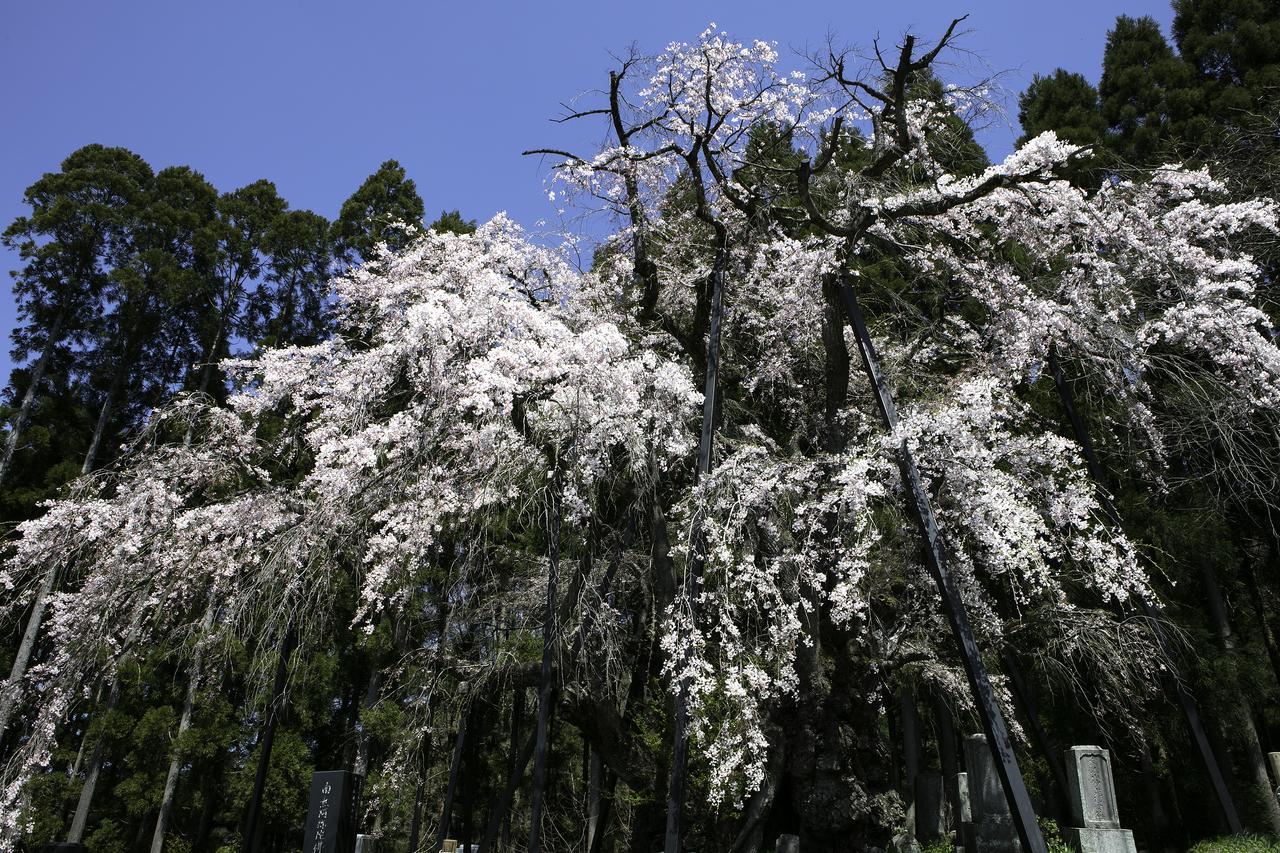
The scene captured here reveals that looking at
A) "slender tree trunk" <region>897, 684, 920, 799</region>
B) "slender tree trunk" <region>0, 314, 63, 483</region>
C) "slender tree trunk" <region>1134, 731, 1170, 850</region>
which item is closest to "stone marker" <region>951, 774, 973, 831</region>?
"slender tree trunk" <region>897, 684, 920, 799</region>

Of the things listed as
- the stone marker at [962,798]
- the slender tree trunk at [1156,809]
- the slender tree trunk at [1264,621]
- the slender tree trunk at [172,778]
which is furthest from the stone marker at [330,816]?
the slender tree trunk at [1264,621]

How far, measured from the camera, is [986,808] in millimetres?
9922

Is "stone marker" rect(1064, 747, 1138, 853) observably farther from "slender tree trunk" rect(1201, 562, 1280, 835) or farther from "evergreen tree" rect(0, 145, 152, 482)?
"evergreen tree" rect(0, 145, 152, 482)

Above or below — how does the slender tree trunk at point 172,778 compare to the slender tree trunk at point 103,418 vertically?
below

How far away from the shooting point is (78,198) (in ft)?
65.2

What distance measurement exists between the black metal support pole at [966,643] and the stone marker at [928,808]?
7.86 metres

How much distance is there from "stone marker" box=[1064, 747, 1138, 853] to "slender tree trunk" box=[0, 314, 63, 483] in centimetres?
2133

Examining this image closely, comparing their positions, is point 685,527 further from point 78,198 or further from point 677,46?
point 78,198

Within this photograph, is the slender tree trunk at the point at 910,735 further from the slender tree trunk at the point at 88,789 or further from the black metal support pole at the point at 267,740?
the slender tree trunk at the point at 88,789

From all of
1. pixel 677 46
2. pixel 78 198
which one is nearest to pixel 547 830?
pixel 677 46

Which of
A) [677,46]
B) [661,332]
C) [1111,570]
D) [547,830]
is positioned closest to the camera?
[1111,570]

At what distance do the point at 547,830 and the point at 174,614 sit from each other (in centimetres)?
993

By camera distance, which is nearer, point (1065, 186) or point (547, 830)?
point (1065, 186)

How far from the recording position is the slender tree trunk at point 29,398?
18.1 meters
